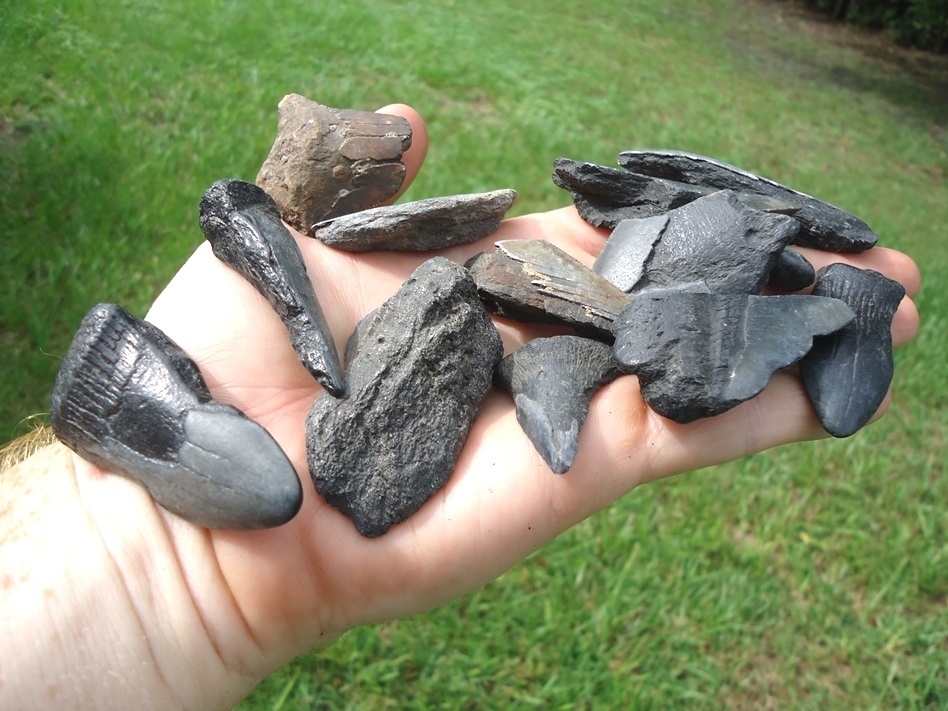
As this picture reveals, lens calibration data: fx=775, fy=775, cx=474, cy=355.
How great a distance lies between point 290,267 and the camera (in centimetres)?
183

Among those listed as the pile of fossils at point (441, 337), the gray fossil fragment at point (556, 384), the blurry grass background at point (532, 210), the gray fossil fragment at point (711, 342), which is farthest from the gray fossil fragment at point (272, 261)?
the blurry grass background at point (532, 210)

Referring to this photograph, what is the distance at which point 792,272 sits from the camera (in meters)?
2.09

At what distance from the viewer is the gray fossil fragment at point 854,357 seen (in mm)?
1806

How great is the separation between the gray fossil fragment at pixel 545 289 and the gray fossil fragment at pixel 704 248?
4.4 inches

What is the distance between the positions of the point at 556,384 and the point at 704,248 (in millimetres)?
624

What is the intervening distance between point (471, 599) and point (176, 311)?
47.4 inches

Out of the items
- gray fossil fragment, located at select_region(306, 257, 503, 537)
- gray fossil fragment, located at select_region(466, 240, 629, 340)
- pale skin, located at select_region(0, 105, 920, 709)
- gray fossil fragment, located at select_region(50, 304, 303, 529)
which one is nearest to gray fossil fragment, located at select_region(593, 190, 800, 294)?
gray fossil fragment, located at select_region(466, 240, 629, 340)

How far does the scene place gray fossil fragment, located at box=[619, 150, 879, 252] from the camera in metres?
2.31

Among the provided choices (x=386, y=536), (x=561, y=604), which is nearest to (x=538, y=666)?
(x=561, y=604)

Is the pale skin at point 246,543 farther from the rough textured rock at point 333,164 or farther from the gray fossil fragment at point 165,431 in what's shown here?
the rough textured rock at point 333,164

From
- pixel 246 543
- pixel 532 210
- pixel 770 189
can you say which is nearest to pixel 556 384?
pixel 246 543

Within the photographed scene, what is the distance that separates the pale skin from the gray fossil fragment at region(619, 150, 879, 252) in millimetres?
687

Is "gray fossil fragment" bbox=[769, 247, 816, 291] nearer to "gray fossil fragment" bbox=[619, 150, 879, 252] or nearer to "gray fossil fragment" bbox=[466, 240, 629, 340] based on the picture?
"gray fossil fragment" bbox=[619, 150, 879, 252]

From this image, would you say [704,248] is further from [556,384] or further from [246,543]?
[246,543]
